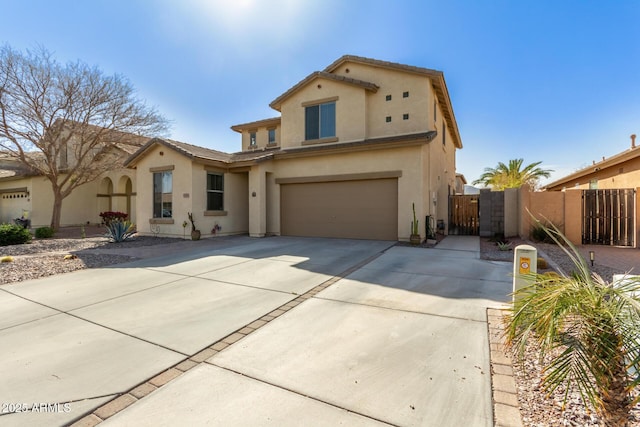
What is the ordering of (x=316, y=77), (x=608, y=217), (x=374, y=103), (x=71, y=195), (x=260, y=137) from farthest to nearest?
(x=71, y=195), (x=260, y=137), (x=316, y=77), (x=374, y=103), (x=608, y=217)

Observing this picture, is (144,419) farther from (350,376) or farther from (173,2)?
(173,2)

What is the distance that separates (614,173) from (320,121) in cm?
1529

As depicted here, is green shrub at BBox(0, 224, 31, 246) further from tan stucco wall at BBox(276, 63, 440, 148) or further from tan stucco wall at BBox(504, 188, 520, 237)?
tan stucco wall at BBox(504, 188, 520, 237)

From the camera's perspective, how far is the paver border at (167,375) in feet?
7.84

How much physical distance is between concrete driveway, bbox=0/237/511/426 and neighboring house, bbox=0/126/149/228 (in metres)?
18.2

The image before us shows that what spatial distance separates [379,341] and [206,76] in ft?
50.1

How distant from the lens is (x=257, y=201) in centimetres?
1376

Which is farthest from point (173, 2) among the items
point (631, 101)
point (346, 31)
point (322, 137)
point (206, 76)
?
point (631, 101)

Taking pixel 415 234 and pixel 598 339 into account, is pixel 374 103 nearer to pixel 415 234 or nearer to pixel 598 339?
pixel 415 234

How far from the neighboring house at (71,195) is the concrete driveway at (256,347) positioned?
18.2m

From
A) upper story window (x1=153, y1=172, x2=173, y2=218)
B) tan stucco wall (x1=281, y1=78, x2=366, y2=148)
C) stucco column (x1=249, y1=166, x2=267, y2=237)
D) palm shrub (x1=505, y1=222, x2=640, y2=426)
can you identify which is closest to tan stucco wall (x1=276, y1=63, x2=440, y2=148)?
tan stucco wall (x1=281, y1=78, x2=366, y2=148)

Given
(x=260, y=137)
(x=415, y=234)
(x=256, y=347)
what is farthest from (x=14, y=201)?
(x=256, y=347)

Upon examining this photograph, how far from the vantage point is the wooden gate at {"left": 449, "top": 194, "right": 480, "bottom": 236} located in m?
14.2

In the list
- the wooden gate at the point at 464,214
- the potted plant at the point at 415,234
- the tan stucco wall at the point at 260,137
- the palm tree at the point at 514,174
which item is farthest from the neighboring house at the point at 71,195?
the palm tree at the point at 514,174
